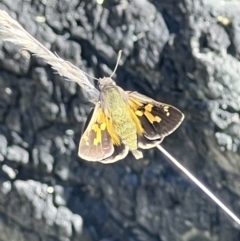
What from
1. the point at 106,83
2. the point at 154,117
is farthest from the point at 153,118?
the point at 106,83

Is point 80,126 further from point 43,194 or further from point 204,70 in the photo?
point 204,70

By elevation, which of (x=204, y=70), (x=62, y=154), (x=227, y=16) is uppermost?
(x=227, y=16)

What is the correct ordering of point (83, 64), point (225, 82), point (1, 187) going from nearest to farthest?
point (225, 82), point (83, 64), point (1, 187)

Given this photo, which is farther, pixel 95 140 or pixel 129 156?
pixel 129 156

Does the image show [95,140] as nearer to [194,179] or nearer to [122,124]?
[122,124]

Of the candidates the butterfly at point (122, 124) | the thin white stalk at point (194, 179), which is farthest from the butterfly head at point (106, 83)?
the thin white stalk at point (194, 179)

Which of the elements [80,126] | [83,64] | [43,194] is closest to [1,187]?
[43,194]

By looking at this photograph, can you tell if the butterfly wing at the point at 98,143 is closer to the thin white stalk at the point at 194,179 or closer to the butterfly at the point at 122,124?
the butterfly at the point at 122,124
